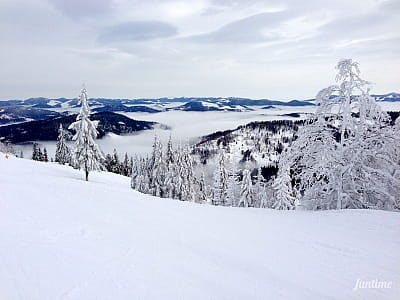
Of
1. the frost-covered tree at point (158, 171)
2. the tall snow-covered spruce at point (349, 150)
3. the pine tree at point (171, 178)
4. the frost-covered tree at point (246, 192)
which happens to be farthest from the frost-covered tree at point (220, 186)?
the tall snow-covered spruce at point (349, 150)

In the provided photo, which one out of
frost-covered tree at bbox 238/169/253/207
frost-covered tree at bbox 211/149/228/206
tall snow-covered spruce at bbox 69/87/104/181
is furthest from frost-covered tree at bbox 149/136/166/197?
frost-covered tree at bbox 211/149/228/206

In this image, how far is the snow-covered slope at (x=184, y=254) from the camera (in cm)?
551

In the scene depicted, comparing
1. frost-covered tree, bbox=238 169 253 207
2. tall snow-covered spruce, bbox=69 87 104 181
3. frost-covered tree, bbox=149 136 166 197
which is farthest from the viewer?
frost-covered tree, bbox=238 169 253 207

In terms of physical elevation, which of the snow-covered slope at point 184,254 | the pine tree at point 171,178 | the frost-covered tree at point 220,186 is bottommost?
the frost-covered tree at point 220,186

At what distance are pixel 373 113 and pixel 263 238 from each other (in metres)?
9.22

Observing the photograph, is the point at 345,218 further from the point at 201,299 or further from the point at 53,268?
the point at 53,268

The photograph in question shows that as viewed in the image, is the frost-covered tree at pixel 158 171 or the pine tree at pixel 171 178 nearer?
the pine tree at pixel 171 178

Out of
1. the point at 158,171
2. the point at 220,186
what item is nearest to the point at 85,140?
the point at 158,171

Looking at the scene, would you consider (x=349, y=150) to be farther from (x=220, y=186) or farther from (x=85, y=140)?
(x=220, y=186)

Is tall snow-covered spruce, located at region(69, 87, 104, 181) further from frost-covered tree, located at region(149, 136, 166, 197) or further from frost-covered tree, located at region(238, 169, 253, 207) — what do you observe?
frost-covered tree, located at region(238, 169, 253, 207)

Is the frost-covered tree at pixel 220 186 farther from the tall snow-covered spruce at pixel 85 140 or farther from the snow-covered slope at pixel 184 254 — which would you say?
the snow-covered slope at pixel 184 254

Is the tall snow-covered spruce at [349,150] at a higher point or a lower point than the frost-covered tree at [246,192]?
higher

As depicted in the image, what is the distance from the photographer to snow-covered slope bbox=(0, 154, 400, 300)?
5.51m

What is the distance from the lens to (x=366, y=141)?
13.3 metres
